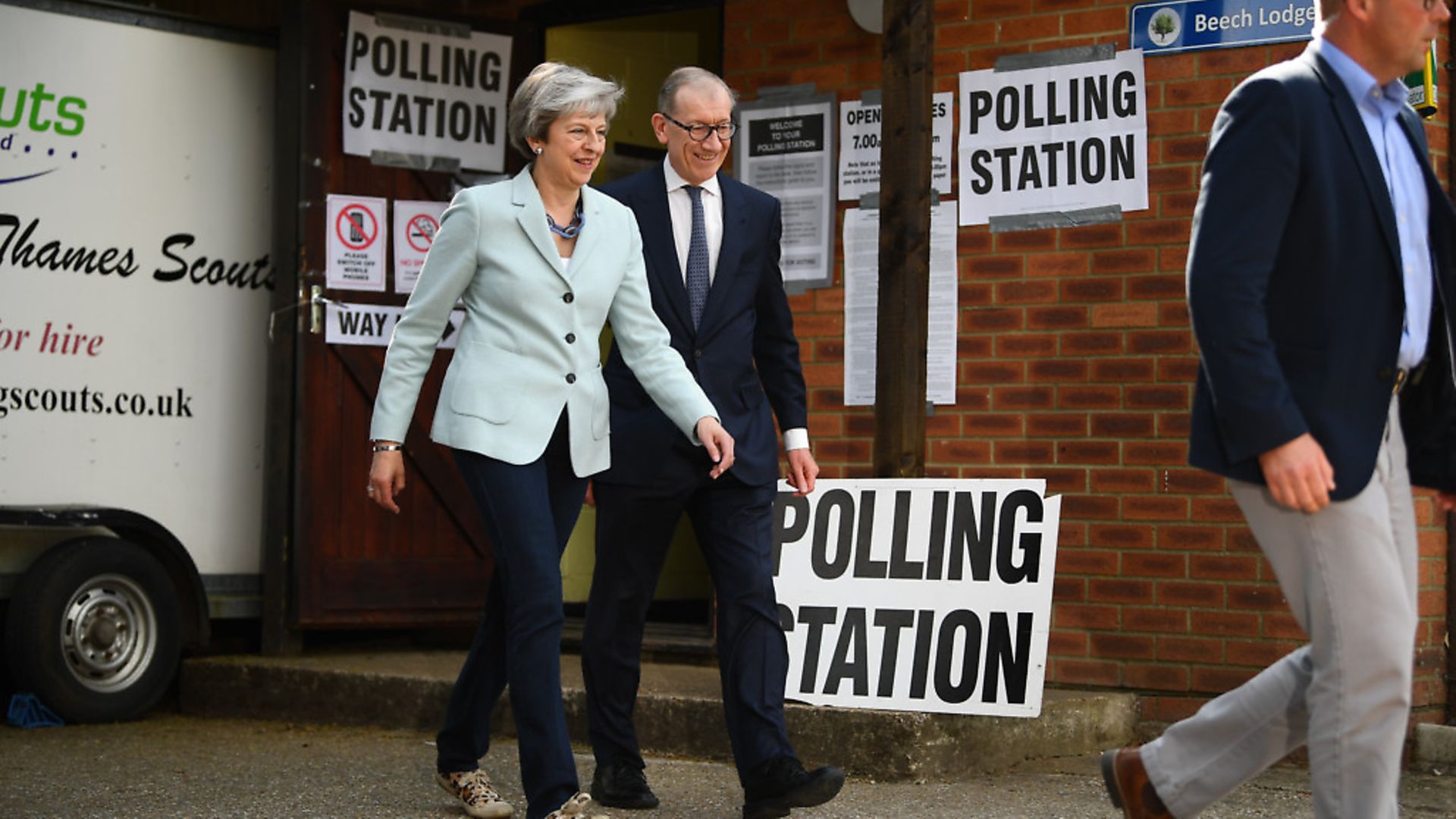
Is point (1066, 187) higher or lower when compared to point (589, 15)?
lower

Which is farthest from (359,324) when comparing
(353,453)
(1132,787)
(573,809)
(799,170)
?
(1132,787)

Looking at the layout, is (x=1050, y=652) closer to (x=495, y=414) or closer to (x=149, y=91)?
(x=495, y=414)

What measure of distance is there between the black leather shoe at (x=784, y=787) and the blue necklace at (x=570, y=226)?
1401mm

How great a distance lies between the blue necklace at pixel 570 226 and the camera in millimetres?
4781

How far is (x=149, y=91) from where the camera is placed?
7.95 meters

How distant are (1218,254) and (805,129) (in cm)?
415

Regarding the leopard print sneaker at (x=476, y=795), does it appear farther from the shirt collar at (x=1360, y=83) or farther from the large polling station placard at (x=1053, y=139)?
the large polling station placard at (x=1053, y=139)

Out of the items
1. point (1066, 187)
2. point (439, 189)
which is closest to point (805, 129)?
point (1066, 187)

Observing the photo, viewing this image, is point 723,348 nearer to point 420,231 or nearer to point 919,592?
point 919,592

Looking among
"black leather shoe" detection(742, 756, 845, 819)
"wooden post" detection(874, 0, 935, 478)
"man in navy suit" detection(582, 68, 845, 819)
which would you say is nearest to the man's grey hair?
"man in navy suit" detection(582, 68, 845, 819)

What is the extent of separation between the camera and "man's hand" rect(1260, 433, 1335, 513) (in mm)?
3305

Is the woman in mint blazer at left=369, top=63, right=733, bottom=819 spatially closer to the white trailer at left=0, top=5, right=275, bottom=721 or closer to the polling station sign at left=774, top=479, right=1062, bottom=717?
the polling station sign at left=774, top=479, right=1062, bottom=717

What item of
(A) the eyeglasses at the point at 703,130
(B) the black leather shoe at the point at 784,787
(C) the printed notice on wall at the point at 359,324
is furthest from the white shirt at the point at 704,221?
(C) the printed notice on wall at the point at 359,324

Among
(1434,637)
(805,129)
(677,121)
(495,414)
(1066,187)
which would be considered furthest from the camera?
(805,129)
